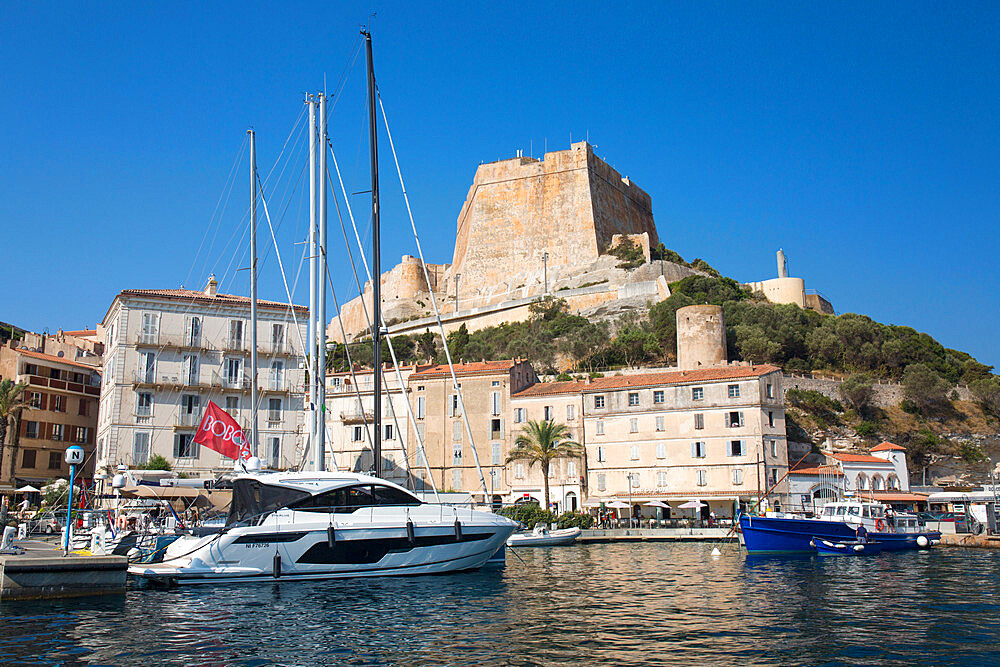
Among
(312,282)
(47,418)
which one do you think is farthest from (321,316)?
(47,418)

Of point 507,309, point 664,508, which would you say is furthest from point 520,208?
point 664,508

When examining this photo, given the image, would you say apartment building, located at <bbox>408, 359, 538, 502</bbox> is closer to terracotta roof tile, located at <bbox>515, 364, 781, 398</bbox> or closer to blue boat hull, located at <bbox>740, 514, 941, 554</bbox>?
terracotta roof tile, located at <bbox>515, 364, 781, 398</bbox>

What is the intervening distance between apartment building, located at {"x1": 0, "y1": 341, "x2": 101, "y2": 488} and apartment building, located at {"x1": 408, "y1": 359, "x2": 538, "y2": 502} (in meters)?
18.5

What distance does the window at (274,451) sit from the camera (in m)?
40.6

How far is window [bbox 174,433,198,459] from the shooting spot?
38750mm

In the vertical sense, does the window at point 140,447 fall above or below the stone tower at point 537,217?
below

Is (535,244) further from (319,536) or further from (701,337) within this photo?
(319,536)

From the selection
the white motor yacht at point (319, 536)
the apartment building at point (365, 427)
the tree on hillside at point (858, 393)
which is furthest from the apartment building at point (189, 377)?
the tree on hillside at point (858, 393)

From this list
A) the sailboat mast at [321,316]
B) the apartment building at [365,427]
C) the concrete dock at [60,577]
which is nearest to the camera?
the concrete dock at [60,577]

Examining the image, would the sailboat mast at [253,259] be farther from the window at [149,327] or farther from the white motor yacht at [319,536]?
the window at [149,327]

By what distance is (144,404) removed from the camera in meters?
38.8

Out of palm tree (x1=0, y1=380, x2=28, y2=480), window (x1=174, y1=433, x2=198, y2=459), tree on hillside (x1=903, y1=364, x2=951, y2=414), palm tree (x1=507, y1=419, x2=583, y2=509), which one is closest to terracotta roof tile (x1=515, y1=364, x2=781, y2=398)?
palm tree (x1=507, y1=419, x2=583, y2=509)

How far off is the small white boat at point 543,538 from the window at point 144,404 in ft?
58.6

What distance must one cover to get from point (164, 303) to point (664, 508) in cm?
2775
